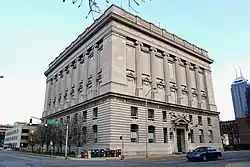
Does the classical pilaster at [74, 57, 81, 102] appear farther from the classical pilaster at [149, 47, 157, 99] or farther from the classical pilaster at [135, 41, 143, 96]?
the classical pilaster at [149, 47, 157, 99]

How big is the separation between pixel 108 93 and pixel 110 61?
6.28m

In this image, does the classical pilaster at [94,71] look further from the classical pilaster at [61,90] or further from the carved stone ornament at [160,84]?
the classical pilaster at [61,90]

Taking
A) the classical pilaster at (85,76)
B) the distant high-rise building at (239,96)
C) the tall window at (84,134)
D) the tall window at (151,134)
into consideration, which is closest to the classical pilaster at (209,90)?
the tall window at (151,134)

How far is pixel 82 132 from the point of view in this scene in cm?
4334

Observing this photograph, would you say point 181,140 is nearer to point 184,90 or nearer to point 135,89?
point 184,90

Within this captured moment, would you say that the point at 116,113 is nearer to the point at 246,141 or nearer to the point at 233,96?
the point at 246,141

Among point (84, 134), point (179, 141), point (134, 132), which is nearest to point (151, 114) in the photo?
point (134, 132)

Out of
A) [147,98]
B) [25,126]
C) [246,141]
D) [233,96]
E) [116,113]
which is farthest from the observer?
[233,96]

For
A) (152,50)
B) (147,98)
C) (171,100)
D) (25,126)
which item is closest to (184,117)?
(171,100)

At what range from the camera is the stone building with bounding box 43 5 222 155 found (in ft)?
130

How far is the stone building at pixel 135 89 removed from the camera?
39531mm

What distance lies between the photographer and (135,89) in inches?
1704

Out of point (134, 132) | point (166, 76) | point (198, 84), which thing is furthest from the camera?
point (198, 84)

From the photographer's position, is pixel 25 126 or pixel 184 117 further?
pixel 25 126
